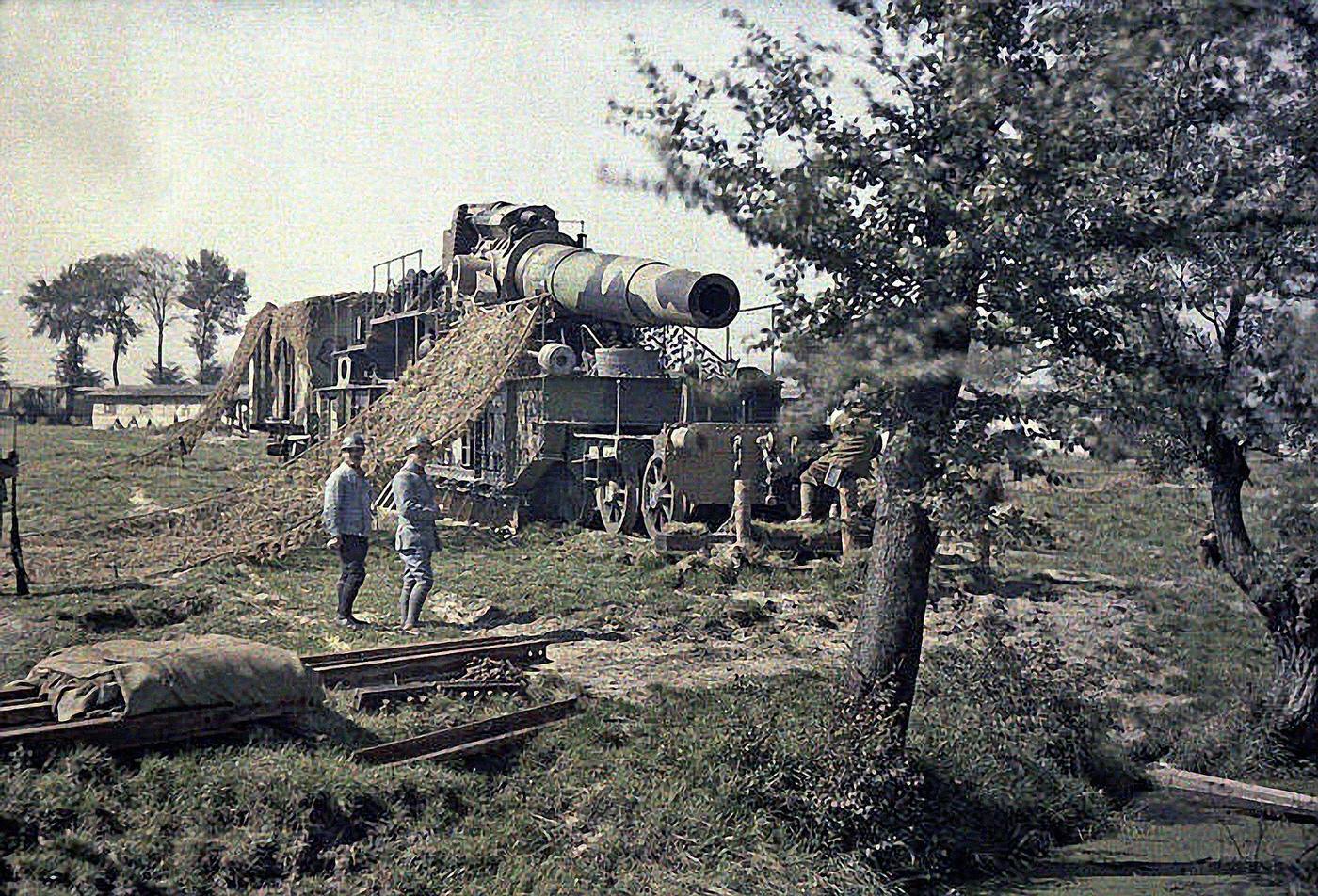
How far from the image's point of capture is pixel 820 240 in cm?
682

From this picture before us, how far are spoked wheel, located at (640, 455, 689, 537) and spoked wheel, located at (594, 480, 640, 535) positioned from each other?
157 millimetres

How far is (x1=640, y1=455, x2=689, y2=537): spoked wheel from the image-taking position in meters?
14.8

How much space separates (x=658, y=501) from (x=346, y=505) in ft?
16.3

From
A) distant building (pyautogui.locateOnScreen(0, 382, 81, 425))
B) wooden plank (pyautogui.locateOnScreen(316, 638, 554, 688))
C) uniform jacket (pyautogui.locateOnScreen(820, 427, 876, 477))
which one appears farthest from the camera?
uniform jacket (pyautogui.locateOnScreen(820, 427, 876, 477))

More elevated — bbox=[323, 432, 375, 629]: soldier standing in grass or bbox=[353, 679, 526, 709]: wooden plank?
bbox=[323, 432, 375, 629]: soldier standing in grass

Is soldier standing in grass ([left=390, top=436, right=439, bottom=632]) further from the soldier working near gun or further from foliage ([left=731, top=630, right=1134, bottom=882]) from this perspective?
the soldier working near gun

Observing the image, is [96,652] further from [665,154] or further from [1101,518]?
[1101,518]

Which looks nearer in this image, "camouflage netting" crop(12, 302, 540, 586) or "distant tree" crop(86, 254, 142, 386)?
"camouflage netting" crop(12, 302, 540, 586)

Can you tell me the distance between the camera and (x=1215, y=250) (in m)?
8.05

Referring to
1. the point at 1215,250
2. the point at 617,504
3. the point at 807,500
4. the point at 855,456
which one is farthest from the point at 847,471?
the point at 1215,250

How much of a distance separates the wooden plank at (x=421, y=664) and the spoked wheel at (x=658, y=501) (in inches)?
198

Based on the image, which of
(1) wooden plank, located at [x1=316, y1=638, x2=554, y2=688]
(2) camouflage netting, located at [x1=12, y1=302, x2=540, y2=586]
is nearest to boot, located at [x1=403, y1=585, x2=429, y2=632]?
(1) wooden plank, located at [x1=316, y1=638, x2=554, y2=688]

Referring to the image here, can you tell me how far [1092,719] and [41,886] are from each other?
21.3 feet

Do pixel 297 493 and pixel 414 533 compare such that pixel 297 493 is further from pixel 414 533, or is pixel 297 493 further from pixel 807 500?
pixel 807 500
